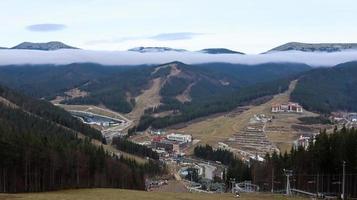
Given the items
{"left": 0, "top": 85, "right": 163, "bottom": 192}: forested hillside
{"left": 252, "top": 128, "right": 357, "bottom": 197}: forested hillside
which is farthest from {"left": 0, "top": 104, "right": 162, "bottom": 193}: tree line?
{"left": 252, "top": 128, "right": 357, "bottom": 197}: forested hillside

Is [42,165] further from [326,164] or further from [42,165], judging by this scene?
[326,164]

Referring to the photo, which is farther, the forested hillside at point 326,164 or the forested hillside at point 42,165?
the forested hillside at point 42,165

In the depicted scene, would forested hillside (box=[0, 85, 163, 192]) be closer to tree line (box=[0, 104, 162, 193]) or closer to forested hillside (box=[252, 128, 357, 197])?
tree line (box=[0, 104, 162, 193])

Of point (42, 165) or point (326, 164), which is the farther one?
point (42, 165)

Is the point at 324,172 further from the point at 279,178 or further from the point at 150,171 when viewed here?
the point at 150,171

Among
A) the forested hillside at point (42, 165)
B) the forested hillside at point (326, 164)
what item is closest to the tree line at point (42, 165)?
the forested hillside at point (42, 165)

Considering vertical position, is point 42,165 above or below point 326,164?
below

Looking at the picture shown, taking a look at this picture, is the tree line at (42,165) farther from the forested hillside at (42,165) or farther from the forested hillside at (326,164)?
the forested hillside at (326,164)

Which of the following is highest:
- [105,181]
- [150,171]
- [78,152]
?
[78,152]

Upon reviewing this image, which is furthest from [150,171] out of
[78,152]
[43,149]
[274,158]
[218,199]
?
[218,199]

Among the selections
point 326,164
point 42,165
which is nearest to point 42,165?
point 42,165

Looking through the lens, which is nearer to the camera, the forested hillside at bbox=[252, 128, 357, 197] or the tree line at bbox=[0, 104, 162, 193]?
the forested hillside at bbox=[252, 128, 357, 197]
